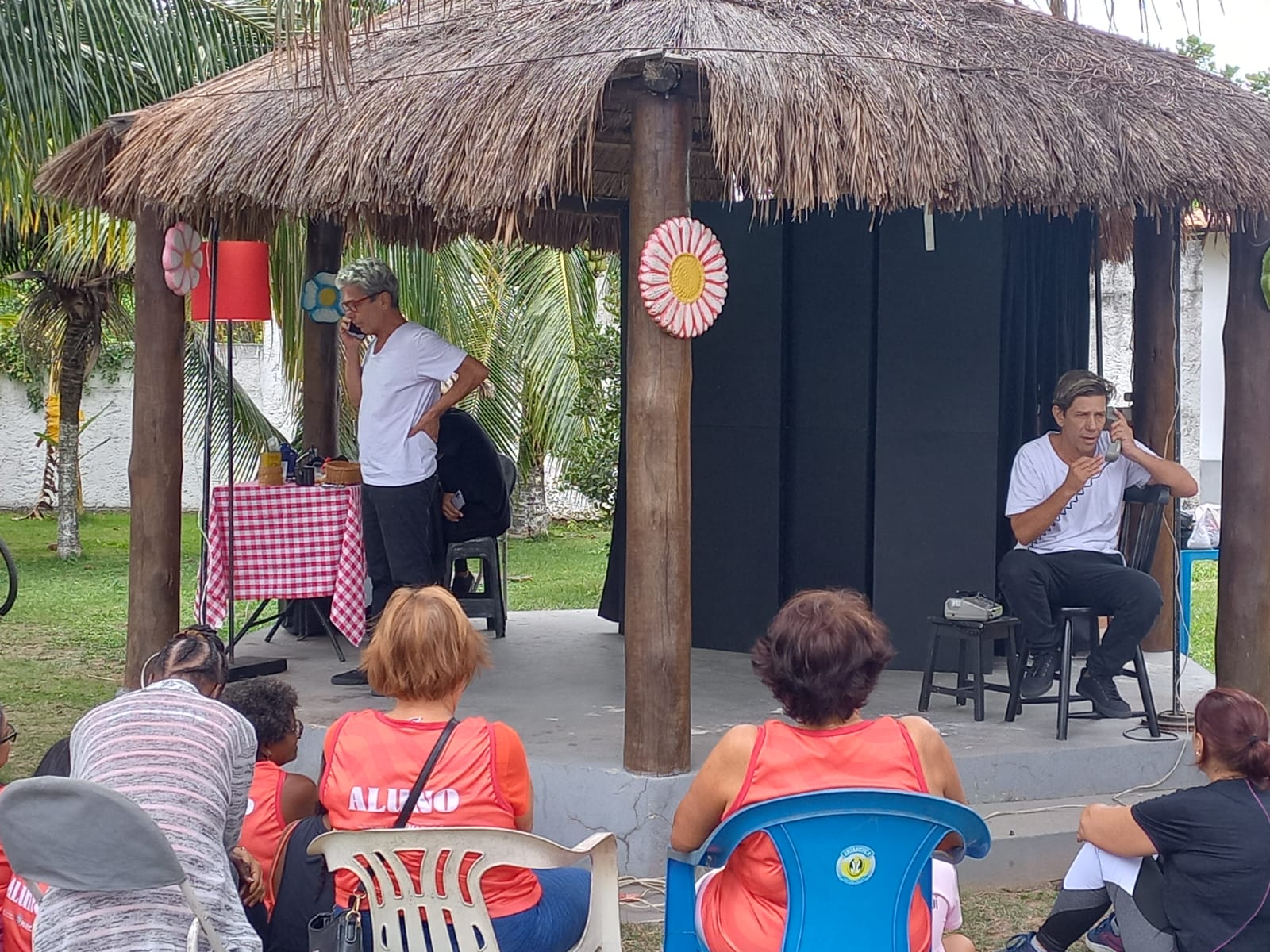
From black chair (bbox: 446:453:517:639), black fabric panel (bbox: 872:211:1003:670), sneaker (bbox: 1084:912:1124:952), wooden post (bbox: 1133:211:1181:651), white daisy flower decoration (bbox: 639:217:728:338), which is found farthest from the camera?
black chair (bbox: 446:453:517:639)

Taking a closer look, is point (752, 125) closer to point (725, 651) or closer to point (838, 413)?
point (838, 413)

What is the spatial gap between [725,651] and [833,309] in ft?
5.75

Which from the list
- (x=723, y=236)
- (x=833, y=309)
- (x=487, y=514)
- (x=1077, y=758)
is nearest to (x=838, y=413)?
(x=833, y=309)

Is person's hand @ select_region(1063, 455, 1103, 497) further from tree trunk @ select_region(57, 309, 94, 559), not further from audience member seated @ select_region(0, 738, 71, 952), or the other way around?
tree trunk @ select_region(57, 309, 94, 559)

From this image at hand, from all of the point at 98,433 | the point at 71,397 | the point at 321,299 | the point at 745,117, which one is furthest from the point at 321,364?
the point at 98,433

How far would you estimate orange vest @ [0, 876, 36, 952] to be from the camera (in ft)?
9.68

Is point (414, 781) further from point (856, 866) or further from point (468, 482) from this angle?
point (468, 482)

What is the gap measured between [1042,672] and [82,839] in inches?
159

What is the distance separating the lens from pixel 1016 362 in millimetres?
6797

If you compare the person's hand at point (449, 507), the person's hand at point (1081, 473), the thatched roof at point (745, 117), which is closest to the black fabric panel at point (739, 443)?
the person's hand at point (449, 507)

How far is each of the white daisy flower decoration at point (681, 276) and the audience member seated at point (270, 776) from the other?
65.7 inches

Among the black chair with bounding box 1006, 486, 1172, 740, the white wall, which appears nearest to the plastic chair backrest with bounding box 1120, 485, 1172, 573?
the black chair with bounding box 1006, 486, 1172, 740

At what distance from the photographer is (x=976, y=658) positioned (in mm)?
5555

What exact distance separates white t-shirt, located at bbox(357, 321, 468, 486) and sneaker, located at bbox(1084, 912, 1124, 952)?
133 inches
